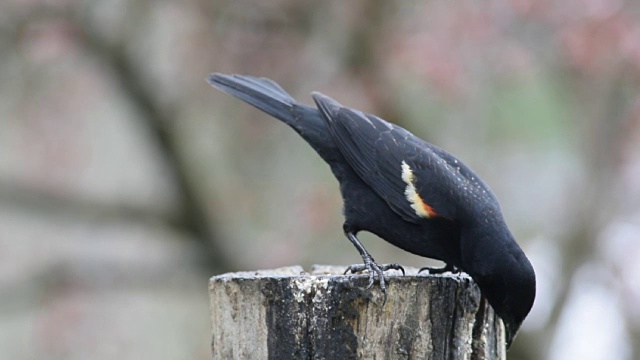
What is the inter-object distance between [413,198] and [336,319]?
43.2 inches

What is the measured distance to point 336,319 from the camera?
112 inches

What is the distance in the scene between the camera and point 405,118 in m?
6.89

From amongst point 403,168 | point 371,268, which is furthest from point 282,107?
point 371,268

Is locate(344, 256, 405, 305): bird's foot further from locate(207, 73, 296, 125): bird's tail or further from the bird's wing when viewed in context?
locate(207, 73, 296, 125): bird's tail

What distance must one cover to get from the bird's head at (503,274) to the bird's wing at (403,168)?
0.23 meters

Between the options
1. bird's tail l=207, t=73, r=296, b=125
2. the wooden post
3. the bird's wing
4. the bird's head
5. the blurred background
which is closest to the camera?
the wooden post

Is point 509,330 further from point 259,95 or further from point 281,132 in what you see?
point 281,132

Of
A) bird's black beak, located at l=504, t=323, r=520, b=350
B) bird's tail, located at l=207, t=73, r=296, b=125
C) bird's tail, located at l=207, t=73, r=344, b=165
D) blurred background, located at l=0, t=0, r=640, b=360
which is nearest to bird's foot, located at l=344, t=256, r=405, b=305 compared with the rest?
bird's black beak, located at l=504, t=323, r=520, b=350

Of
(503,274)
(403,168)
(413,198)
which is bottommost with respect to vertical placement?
(503,274)

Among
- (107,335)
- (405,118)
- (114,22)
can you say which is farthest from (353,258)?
(114,22)

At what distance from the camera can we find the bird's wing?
148 inches

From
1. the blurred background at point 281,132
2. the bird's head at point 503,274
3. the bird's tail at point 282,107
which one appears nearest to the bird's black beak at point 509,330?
the bird's head at point 503,274

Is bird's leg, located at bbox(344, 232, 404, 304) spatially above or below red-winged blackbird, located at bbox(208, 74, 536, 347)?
below

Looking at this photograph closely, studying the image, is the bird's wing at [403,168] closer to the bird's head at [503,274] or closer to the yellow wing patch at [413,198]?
the yellow wing patch at [413,198]
